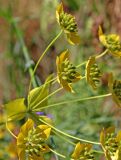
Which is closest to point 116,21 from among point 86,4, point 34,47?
point 86,4

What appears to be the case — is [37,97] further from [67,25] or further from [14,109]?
[67,25]

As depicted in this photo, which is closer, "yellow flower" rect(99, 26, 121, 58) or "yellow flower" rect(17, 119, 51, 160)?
"yellow flower" rect(17, 119, 51, 160)

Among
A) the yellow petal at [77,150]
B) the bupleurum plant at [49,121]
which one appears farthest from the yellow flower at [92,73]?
the yellow petal at [77,150]

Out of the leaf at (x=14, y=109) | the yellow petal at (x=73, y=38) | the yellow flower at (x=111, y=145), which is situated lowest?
the yellow flower at (x=111, y=145)

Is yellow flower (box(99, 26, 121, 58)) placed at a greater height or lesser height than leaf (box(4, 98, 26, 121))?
greater

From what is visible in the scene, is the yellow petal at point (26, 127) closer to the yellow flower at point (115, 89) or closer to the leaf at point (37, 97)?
the leaf at point (37, 97)

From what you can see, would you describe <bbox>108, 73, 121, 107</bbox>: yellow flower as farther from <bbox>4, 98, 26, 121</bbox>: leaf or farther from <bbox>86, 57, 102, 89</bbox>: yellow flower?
<bbox>4, 98, 26, 121</bbox>: leaf

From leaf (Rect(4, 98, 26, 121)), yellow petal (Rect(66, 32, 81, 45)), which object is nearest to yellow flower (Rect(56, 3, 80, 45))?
yellow petal (Rect(66, 32, 81, 45))

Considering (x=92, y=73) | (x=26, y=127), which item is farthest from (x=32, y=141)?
(x=92, y=73)

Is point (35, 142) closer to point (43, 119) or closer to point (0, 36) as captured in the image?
point (43, 119)
